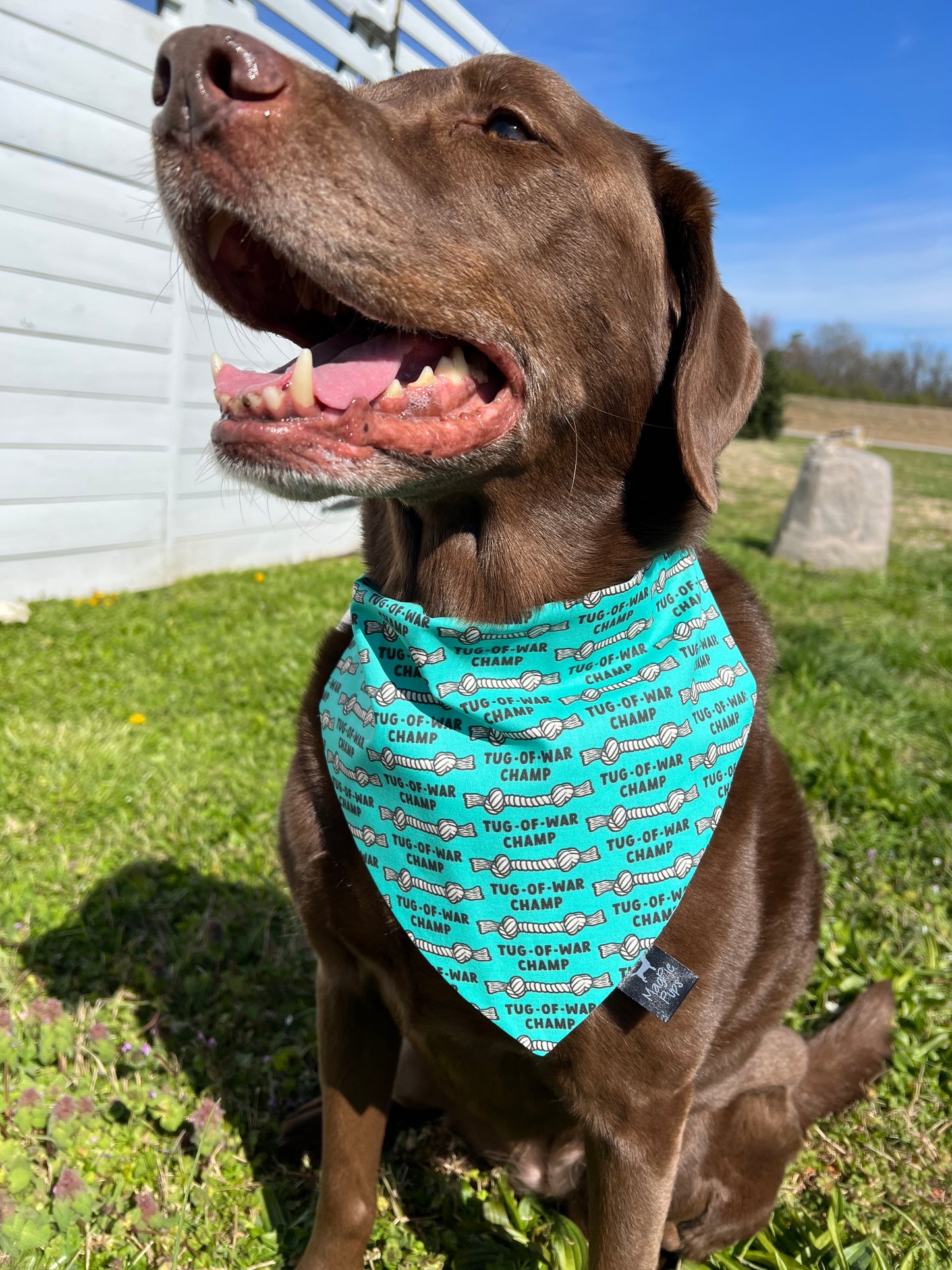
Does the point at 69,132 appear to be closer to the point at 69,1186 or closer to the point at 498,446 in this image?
the point at 498,446

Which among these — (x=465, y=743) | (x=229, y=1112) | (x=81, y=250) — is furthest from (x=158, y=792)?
(x=81, y=250)

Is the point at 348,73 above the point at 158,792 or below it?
above

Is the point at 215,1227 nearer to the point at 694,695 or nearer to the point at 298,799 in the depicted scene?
the point at 298,799

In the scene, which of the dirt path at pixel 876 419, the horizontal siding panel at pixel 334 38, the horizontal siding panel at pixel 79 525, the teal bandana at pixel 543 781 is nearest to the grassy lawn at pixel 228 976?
the horizontal siding panel at pixel 79 525

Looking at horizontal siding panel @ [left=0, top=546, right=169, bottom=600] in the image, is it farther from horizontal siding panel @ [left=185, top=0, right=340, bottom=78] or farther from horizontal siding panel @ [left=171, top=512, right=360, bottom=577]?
horizontal siding panel @ [left=185, top=0, right=340, bottom=78]

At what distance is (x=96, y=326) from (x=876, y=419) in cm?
4136

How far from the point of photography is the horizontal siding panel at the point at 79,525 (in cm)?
532

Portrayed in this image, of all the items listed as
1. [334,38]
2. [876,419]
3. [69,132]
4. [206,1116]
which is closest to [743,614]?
[206,1116]

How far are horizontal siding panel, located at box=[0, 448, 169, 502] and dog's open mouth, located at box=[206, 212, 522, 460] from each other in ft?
13.4

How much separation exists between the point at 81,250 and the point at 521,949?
5142 mm

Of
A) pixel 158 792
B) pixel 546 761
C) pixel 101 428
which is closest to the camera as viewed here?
pixel 546 761

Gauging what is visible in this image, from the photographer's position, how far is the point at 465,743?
69.7 inches

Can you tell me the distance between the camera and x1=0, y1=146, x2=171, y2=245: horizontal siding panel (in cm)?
488

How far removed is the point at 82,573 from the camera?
5.79 meters
